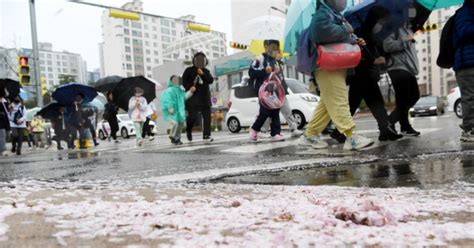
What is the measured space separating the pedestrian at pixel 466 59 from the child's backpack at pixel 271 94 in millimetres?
2622

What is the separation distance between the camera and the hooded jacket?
7.94m

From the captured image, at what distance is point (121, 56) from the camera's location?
86.9 m

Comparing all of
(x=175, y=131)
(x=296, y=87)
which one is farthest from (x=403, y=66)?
(x=296, y=87)

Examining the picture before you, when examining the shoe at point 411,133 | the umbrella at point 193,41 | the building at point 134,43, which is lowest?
A: the shoe at point 411,133

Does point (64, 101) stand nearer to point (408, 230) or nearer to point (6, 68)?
point (408, 230)

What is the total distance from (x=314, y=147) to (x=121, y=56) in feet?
286

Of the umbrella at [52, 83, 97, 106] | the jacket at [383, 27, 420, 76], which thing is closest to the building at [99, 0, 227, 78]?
the umbrella at [52, 83, 97, 106]

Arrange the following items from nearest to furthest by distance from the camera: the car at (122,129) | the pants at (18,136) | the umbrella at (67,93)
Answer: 1. the pants at (18,136)
2. the umbrella at (67,93)
3. the car at (122,129)

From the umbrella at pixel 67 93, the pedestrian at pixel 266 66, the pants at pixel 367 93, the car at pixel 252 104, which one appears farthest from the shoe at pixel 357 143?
the umbrella at pixel 67 93

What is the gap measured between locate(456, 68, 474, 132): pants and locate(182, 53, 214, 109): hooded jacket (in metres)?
4.64

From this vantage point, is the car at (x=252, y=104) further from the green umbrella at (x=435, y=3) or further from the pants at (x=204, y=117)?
the green umbrella at (x=435, y=3)

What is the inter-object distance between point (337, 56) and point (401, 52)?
151 cm

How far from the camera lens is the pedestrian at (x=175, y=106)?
7867 millimetres

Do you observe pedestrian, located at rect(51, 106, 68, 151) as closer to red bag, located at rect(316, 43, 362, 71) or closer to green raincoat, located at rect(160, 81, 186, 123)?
green raincoat, located at rect(160, 81, 186, 123)
